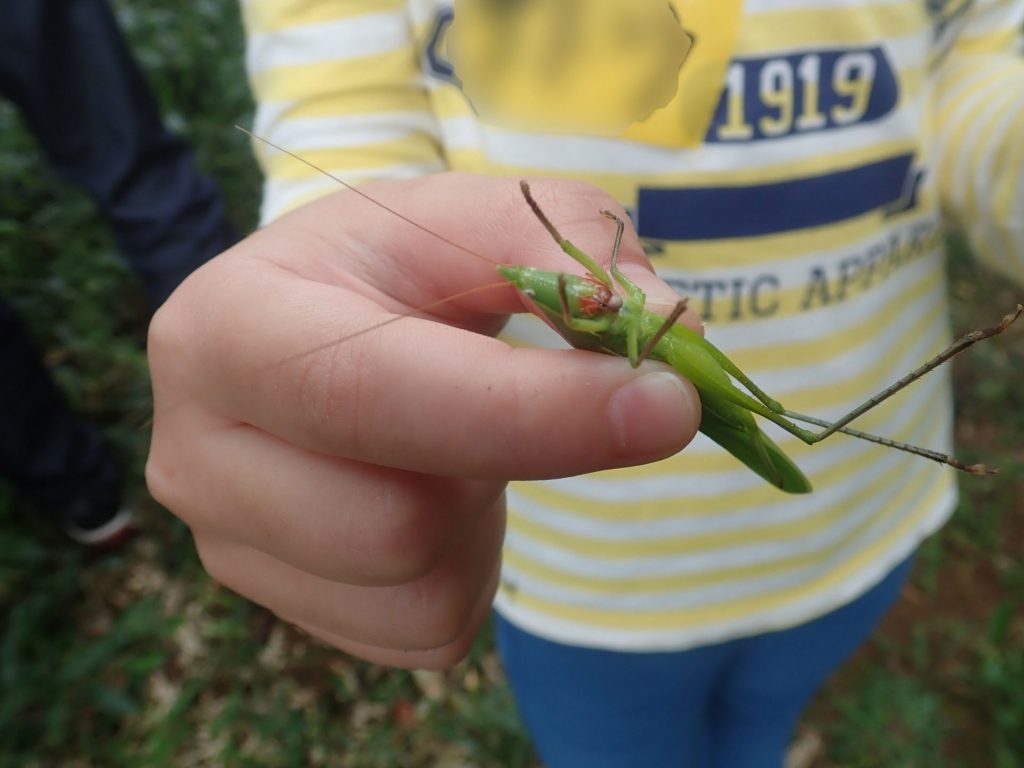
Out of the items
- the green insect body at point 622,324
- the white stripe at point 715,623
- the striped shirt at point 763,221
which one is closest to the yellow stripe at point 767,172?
the striped shirt at point 763,221

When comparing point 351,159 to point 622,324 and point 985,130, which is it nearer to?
point 622,324

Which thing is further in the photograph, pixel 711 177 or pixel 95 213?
pixel 95 213

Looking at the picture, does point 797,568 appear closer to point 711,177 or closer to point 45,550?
point 711,177

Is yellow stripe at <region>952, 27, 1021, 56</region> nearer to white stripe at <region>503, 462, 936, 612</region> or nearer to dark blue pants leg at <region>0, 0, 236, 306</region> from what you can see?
white stripe at <region>503, 462, 936, 612</region>

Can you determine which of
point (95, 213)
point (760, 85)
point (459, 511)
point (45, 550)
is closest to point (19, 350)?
point (45, 550)

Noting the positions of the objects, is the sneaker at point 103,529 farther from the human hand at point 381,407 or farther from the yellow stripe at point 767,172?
the yellow stripe at point 767,172

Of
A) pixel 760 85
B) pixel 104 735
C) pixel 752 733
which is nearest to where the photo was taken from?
pixel 760 85

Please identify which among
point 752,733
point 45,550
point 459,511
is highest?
point 459,511
